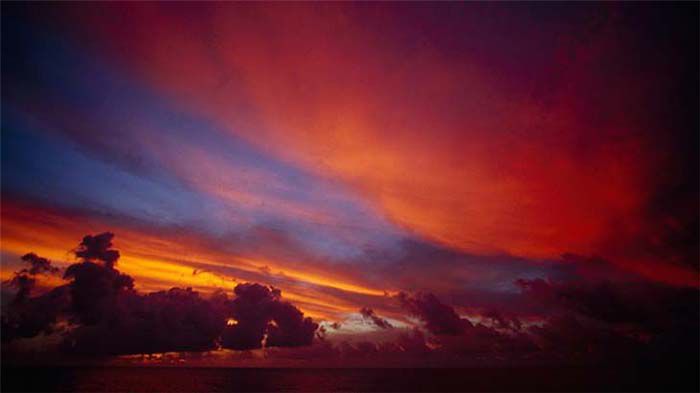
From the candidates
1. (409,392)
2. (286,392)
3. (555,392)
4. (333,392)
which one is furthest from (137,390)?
(555,392)

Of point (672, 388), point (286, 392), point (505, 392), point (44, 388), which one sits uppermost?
point (672, 388)

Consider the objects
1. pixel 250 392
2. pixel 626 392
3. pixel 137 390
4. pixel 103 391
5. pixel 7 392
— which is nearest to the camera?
pixel 626 392

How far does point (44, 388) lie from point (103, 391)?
2415cm

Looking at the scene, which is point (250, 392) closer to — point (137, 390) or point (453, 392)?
point (137, 390)

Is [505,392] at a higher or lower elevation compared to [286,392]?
higher

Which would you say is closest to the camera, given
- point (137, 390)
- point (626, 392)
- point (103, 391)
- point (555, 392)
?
point (626, 392)

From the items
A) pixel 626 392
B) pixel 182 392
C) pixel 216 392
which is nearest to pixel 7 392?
pixel 182 392

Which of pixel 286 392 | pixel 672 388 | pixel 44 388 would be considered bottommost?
pixel 44 388

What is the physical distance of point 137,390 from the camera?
414 ft

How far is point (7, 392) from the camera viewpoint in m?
110

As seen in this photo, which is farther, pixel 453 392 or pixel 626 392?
pixel 453 392

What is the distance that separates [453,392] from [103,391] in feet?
340

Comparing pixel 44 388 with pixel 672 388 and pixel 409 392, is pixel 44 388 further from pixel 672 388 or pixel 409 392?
pixel 672 388

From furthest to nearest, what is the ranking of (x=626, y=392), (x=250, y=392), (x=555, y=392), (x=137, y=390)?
(x=250, y=392)
(x=137, y=390)
(x=555, y=392)
(x=626, y=392)
